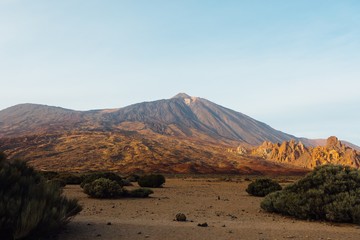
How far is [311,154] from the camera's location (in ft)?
449

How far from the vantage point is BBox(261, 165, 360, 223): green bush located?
39.7ft

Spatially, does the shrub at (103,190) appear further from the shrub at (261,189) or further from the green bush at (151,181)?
the green bush at (151,181)

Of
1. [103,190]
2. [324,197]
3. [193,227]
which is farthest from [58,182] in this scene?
[324,197]

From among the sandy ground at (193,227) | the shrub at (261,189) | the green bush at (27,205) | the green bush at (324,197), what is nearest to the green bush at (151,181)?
the shrub at (261,189)

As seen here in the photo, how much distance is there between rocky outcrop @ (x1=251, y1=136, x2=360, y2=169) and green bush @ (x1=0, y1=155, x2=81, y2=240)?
121716 millimetres

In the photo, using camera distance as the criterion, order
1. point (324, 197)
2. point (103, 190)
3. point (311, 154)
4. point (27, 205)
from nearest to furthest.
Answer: point (27, 205) < point (324, 197) < point (103, 190) < point (311, 154)

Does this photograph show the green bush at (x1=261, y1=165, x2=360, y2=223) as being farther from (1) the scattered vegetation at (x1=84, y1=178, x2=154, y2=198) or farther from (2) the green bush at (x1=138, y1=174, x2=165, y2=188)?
(2) the green bush at (x1=138, y1=174, x2=165, y2=188)

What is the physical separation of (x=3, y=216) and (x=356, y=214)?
10390 millimetres

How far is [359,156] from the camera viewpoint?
5118 inches

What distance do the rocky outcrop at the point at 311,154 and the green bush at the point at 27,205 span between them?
12172 cm

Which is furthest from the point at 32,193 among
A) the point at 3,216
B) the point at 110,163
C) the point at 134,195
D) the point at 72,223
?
the point at 110,163

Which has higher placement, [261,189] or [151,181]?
[261,189]

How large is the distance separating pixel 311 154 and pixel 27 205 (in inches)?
5534

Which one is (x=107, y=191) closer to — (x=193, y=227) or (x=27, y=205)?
(x=193, y=227)
